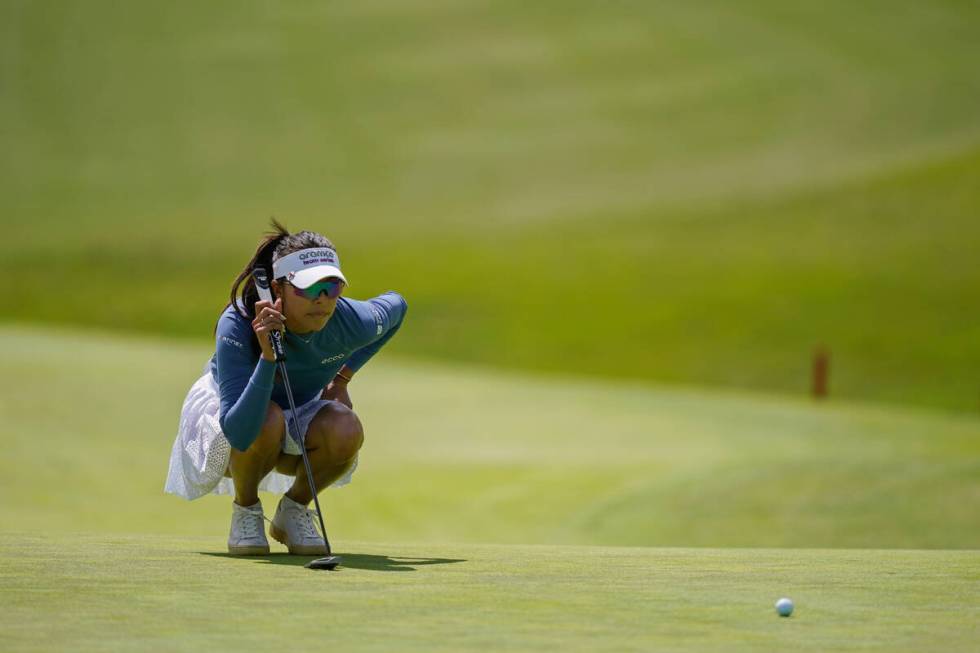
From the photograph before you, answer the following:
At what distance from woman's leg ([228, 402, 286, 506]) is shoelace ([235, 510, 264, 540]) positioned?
1.5 inches

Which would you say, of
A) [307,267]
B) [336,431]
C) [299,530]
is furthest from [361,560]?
[307,267]

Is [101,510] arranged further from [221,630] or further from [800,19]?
[800,19]

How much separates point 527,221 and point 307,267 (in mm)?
34653

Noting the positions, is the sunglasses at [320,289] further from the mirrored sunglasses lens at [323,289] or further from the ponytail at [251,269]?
the ponytail at [251,269]

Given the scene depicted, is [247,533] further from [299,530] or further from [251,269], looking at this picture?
[251,269]

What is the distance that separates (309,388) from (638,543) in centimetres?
558

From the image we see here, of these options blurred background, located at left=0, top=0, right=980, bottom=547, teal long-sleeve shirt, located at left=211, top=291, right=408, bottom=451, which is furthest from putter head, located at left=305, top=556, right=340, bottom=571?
blurred background, located at left=0, top=0, right=980, bottom=547

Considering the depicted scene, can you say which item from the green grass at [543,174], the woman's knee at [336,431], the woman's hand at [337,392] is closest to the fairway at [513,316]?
the woman's knee at [336,431]

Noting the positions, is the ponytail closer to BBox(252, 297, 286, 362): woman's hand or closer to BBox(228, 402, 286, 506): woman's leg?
BBox(252, 297, 286, 362): woman's hand

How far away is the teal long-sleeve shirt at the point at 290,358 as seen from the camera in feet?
16.4

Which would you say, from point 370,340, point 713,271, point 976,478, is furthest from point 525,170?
point 370,340

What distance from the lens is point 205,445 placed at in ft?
17.6

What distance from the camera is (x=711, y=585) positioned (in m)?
4.57

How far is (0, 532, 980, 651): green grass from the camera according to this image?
3.57m
